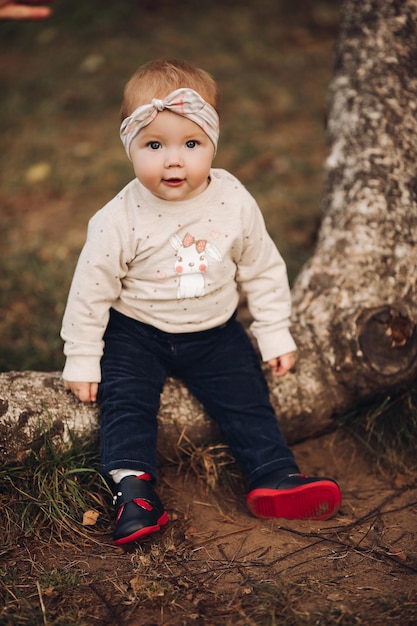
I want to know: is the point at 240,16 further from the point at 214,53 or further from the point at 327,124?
the point at 327,124

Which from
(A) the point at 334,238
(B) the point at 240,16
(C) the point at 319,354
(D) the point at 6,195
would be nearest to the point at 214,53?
(B) the point at 240,16

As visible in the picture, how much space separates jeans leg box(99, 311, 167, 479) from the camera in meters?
2.55

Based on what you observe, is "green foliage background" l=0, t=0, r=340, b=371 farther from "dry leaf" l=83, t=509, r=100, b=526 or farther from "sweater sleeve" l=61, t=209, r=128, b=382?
"dry leaf" l=83, t=509, r=100, b=526

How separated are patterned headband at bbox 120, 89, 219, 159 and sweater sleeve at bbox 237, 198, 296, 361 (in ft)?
1.71

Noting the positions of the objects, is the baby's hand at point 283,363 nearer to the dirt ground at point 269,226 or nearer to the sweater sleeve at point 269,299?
the sweater sleeve at point 269,299

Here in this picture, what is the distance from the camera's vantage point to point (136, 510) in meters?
2.40

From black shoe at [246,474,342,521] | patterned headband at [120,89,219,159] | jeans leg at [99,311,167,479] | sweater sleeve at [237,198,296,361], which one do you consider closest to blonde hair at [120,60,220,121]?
patterned headband at [120,89,219,159]

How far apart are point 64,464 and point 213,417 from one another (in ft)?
2.06

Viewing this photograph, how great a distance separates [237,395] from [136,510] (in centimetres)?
65

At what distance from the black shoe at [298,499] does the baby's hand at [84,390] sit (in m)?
0.71

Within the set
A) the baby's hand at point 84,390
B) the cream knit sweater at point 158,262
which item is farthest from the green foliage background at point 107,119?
the cream knit sweater at point 158,262

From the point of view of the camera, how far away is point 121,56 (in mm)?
6996

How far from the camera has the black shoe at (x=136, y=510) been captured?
2.35m

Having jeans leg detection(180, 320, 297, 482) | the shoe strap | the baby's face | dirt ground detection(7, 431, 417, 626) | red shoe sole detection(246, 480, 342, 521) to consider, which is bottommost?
dirt ground detection(7, 431, 417, 626)
